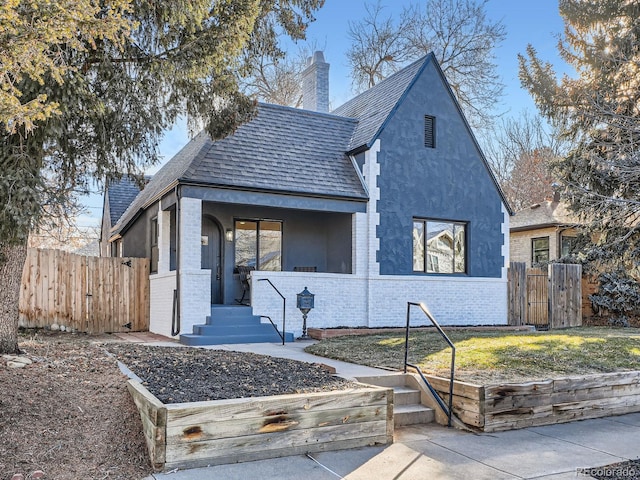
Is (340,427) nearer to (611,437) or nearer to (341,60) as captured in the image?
(611,437)

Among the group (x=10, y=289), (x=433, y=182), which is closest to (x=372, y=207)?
(x=433, y=182)

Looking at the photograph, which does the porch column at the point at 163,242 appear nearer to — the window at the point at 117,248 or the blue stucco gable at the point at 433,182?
the blue stucco gable at the point at 433,182

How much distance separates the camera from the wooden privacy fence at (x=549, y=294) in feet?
49.8

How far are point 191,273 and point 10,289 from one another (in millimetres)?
3927

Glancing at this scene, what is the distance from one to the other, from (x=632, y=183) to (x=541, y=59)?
4.24 metres

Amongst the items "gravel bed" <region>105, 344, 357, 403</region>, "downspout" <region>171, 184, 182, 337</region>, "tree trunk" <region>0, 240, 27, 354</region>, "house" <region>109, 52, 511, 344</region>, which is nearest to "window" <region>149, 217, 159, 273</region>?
"house" <region>109, 52, 511, 344</region>

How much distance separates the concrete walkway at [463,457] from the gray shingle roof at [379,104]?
28.7 ft

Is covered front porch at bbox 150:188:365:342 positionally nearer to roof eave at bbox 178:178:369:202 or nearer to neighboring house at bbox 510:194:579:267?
roof eave at bbox 178:178:369:202

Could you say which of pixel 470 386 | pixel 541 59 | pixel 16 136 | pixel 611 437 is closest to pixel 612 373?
pixel 611 437

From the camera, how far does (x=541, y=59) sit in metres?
15.1

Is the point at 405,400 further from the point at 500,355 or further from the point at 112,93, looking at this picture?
the point at 112,93

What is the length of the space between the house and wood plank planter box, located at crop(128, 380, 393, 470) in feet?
21.0

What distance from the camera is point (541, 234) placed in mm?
21562

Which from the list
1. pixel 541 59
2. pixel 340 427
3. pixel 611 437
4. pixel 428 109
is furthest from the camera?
pixel 541 59
